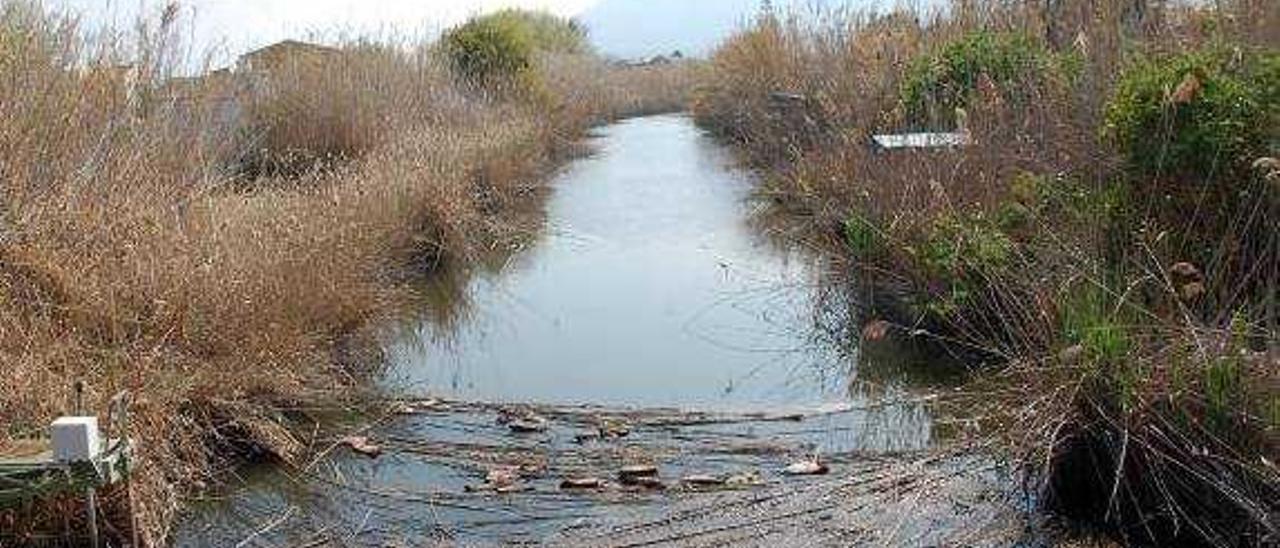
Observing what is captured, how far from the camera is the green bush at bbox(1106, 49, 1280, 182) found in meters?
6.30

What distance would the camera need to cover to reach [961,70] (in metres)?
10.9

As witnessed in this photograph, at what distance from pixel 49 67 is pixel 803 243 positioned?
656 centimetres

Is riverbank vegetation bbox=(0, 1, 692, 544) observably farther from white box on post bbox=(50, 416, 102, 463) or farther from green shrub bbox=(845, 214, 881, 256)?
green shrub bbox=(845, 214, 881, 256)

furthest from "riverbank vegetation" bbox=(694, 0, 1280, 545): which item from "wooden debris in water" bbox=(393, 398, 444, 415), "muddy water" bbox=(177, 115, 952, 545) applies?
"wooden debris in water" bbox=(393, 398, 444, 415)

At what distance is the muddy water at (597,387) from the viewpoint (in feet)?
19.4

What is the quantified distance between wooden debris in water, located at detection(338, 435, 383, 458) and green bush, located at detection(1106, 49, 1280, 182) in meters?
3.97

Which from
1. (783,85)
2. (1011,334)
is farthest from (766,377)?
(783,85)

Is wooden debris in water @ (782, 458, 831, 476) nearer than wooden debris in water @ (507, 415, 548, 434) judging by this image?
Yes

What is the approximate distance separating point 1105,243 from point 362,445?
12.3 ft

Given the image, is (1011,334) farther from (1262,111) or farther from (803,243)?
(803,243)

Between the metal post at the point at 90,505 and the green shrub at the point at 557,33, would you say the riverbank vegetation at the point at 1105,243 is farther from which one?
the green shrub at the point at 557,33

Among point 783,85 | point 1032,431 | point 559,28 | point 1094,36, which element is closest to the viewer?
point 1032,431

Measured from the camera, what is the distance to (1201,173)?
6.51 m

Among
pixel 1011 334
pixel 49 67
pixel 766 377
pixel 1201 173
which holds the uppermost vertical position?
pixel 49 67
